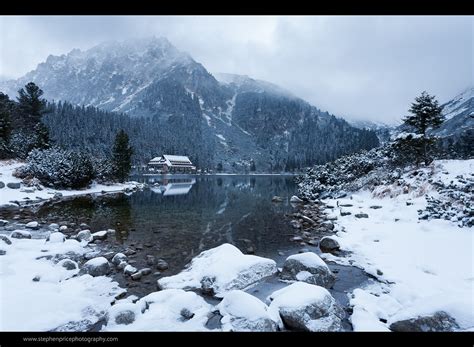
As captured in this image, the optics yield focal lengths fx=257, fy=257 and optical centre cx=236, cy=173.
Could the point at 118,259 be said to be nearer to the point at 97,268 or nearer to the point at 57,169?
the point at 97,268

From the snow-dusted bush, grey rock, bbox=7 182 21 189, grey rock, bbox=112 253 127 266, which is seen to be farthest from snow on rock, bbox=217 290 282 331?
the snow-dusted bush

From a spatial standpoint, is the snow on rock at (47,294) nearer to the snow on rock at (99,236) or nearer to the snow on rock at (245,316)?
the snow on rock at (99,236)

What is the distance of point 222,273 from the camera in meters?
8.84

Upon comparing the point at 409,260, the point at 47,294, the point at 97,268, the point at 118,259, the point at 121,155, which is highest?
the point at 121,155

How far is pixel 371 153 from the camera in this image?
3331 cm

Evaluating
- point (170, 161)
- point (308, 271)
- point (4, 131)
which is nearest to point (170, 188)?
point (4, 131)

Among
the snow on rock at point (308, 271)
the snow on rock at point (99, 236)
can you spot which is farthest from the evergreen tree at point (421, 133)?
the snow on rock at point (99, 236)

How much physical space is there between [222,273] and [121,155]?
136ft

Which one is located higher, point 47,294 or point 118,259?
point 47,294

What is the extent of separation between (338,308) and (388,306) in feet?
5.36

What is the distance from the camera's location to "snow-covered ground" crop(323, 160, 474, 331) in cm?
619

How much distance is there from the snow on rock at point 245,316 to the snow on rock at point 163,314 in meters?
0.54
